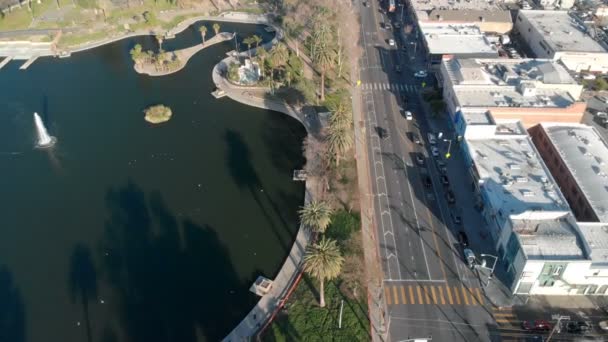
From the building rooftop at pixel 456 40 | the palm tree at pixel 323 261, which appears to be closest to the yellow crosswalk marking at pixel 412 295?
the palm tree at pixel 323 261

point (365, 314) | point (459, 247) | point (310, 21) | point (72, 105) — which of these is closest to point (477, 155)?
point (459, 247)

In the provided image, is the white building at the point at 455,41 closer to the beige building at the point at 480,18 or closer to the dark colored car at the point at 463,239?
the beige building at the point at 480,18

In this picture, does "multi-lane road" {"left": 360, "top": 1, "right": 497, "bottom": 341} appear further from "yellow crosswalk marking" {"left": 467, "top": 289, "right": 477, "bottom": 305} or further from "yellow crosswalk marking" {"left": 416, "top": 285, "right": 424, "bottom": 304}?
"yellow crosswalk marking" {"left": 467, "top": 289, "right": 477, "bottom": 305}

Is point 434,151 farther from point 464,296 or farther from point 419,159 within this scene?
point 464,296

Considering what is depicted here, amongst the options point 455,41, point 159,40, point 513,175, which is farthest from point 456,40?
point 159,40

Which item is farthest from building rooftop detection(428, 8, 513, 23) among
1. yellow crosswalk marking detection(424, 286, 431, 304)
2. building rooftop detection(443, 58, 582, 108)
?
yellow crosswalk marking detection(424, 286, 431, 304)

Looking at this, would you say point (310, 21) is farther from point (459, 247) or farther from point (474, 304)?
point (474, 304)
